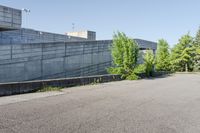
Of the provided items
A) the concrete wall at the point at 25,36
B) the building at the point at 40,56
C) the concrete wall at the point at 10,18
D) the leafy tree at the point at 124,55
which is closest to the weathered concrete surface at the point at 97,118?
the leafy tree at the point at 124,55

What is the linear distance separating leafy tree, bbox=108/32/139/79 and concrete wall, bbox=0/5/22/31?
1154cm

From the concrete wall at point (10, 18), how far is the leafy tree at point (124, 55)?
37.8 feet

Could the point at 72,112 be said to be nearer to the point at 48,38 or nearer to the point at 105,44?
the point at 105,44

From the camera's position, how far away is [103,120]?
313 inches

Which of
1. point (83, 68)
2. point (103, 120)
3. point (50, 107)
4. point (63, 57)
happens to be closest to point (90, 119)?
point (103, 120)

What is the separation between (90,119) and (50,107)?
2421 millimetres

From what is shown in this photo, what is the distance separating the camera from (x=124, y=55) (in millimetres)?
27234

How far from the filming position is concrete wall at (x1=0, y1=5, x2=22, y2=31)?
94.9 ft

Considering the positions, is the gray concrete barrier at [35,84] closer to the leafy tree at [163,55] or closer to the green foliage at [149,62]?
the green foliage at [149,62]

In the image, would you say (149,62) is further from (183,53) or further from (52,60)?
(183,53)

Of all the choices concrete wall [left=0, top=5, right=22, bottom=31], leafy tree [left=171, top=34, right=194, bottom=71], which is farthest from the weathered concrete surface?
leafy tree [left=171, top=34, right=194, bottom=71]

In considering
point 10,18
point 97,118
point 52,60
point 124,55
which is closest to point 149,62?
point 124,55

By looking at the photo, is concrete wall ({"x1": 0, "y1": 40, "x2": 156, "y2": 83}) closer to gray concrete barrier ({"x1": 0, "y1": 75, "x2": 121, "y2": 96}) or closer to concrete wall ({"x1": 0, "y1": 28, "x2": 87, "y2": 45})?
concrete wall ({"x1": 0, "y1": 28, "x2": 87, "y2": 45})

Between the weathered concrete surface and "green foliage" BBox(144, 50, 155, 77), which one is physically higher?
"green foliage" BBox(144, 50, 155, 77)
